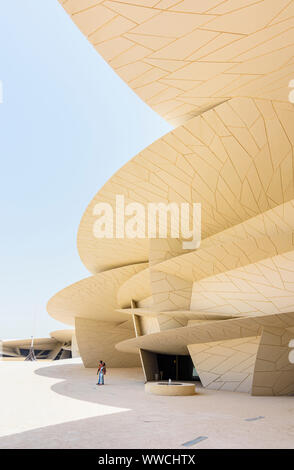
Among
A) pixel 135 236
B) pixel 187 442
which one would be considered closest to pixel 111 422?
pixel 187 442

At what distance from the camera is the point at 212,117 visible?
6848 mm

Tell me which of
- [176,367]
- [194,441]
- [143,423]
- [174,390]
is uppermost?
[194,441]

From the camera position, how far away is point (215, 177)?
9344mm

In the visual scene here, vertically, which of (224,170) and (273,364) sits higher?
(224,170)

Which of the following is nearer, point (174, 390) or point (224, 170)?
point (224, 170)

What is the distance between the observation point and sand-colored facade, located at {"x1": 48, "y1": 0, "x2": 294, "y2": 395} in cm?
435

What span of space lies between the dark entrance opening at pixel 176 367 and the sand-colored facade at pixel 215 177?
101cm

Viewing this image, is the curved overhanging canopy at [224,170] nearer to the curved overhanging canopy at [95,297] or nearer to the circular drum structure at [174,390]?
the circular drum structure at [174,390]

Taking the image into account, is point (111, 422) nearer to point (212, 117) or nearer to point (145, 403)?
point (145, 403)

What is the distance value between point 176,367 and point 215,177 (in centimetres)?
1277

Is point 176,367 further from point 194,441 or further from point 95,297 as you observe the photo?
point 194,441

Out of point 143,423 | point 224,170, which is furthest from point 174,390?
point 224,170

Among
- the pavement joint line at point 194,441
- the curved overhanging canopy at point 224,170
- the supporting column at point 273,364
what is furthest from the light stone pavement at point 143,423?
the curved overhanging canopy at point 224,170

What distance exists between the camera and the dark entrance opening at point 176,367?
18156 millimetres
